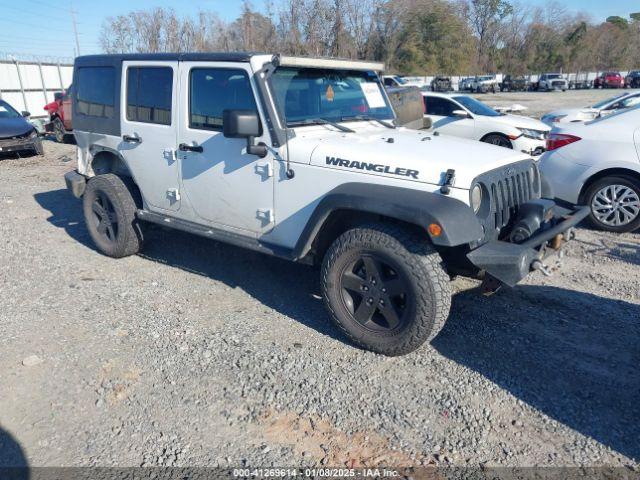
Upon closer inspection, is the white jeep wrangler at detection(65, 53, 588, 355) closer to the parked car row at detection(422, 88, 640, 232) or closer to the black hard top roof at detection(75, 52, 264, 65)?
the black hard top roof at detection(75, 52, 264, 65)

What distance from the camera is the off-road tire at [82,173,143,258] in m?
5.34

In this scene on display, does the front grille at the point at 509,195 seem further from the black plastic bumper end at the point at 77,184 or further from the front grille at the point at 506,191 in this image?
the black plastic bumper end at the point at 77,184

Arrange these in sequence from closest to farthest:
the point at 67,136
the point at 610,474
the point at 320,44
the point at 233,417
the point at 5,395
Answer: the point at 610,474
the point at 233,417
the point at 5,395
the point at 67,136
the point at 320,44

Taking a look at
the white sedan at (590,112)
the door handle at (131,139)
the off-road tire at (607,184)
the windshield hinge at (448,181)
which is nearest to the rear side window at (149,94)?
the door handle at (131,139)

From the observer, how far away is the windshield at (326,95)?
406 centimetres

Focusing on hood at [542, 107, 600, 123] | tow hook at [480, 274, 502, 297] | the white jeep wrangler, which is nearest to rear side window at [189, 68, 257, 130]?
the white jeep wrangler

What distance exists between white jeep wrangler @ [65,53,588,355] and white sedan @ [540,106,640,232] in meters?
2.32

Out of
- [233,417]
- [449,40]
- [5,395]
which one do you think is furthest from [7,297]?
[449,40]

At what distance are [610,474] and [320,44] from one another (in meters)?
23.9

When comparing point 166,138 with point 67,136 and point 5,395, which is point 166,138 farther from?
point 67,136

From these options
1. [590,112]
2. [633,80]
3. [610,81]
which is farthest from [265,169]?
[610,81]

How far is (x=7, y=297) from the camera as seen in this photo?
4723 millimetres

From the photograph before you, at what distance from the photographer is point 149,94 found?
4887mm

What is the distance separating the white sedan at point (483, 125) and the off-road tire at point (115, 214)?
7250 mm
